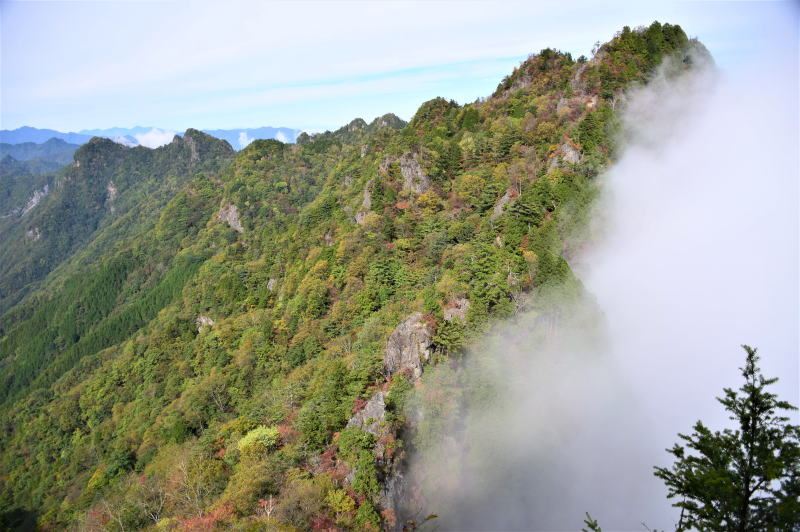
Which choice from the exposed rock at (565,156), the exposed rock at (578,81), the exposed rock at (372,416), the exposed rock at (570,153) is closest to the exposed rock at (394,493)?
the exposed rock at (372,416)

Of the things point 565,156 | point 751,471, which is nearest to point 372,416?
point 751,471

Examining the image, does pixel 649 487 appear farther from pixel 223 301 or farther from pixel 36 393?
pixel 36 393

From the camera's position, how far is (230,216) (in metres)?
A: 151

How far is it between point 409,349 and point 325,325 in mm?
22807

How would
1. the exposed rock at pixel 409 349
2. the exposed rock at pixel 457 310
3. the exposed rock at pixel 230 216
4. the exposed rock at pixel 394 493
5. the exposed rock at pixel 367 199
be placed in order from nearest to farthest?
the exposed rock at pixel 394 493 < the exposed rock at pixel 409 349 < the exposed rock at pixel 457 310 < the exposed rock at pixel 367 199 < the exposed rock at pixel 230 216

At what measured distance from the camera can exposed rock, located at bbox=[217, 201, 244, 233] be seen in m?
147

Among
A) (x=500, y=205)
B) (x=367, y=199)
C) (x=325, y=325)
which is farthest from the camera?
(x=367, y=199)

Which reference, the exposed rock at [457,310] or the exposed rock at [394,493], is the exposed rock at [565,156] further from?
the exposed rock at [394,493]

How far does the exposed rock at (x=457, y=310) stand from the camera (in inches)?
1849

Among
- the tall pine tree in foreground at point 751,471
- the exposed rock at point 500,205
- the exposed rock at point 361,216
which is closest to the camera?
the tall pine tree in foreground at point 751,471

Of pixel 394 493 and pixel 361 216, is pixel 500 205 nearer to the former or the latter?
pixel 361 216

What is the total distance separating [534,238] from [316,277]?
38.3m

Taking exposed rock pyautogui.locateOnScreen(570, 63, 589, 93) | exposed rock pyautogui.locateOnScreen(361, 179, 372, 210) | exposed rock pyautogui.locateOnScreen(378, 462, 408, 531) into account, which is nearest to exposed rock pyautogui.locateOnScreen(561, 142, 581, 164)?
exposed rock pyautogui.locateOnScreen(570, 63, 589, 93)

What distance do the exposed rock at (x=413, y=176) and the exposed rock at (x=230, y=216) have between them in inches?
3141
